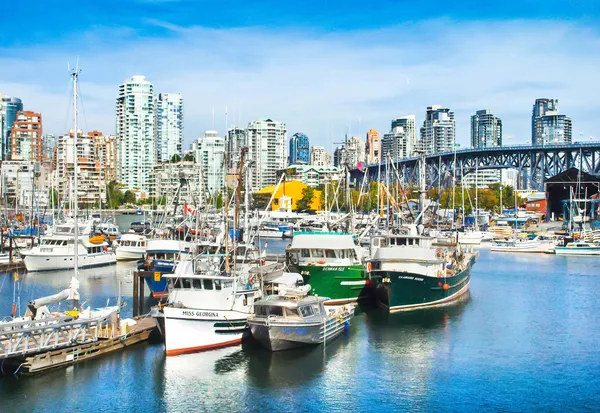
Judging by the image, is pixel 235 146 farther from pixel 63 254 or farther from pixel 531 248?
pixel 531 248

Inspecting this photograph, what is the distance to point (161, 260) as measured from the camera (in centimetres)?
5475

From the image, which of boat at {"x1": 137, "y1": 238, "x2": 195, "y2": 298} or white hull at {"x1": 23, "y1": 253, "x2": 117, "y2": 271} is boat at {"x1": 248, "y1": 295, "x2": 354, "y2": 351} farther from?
white hull at {"x1": 23, "y1": 253, "x2": 117, "y2": 271}

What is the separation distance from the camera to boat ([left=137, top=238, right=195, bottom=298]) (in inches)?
1986

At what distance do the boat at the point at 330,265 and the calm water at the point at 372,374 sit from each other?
242cm

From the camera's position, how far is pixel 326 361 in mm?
34406

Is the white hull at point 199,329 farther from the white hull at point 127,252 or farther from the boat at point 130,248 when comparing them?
the white hull at point 127,252

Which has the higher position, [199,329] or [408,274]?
[408,274]

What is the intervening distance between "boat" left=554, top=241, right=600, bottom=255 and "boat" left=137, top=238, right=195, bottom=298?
188ft

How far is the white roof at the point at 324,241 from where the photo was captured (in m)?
47.7

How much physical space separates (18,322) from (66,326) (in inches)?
99.1

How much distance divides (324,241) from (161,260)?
1392cm

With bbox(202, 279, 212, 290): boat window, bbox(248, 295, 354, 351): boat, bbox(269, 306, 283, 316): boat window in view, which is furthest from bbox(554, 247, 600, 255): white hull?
bbox(202, 279, 212, 290): boat window

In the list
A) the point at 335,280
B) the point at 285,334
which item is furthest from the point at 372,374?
the point at 335,280

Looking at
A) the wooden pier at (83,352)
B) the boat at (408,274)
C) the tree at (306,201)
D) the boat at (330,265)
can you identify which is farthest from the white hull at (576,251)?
the tree at (306,201)
